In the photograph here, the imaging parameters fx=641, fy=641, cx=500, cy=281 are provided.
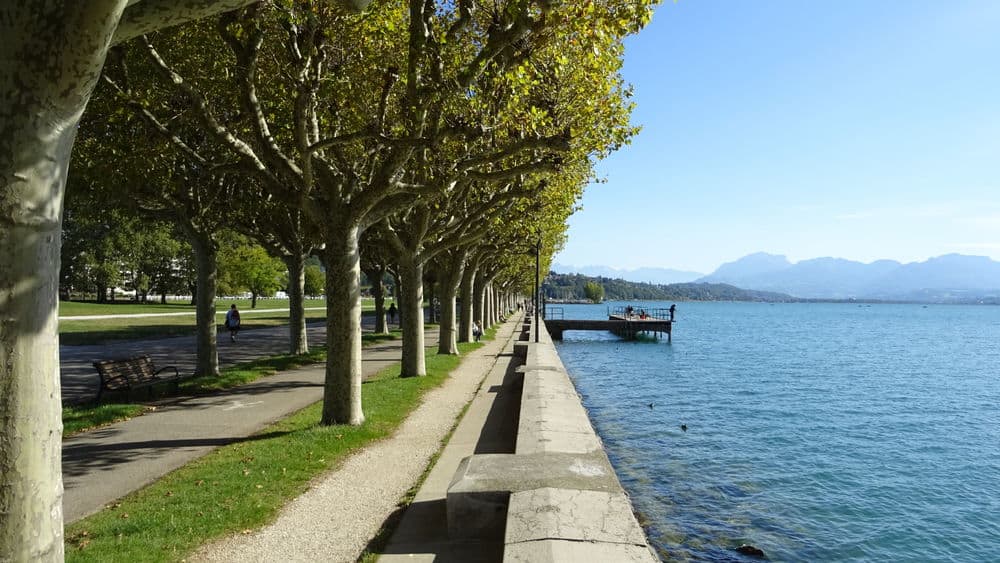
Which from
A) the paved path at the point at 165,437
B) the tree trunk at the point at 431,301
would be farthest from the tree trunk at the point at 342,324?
the tree trunk at the point at 431,301

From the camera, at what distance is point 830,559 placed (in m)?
11.5

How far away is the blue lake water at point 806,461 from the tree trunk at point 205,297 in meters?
11.6

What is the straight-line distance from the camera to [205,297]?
17.2 metres

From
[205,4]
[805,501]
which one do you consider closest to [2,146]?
[205,4]

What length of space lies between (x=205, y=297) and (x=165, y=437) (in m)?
6.59

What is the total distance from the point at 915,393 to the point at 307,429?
1345 inches

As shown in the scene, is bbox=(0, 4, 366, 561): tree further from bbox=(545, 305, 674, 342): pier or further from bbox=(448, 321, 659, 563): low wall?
bbox=(545, 305, 674, 342): pier

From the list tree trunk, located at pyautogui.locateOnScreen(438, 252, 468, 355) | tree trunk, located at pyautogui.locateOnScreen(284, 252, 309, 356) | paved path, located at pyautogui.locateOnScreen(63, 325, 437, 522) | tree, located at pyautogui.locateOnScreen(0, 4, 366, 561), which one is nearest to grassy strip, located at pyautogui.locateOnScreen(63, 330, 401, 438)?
paved path, located at pyautogui.locateOnScreen(63, 325, 437, 522)

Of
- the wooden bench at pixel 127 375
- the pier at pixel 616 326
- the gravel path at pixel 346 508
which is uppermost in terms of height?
the wooden bench at pixel 127 375

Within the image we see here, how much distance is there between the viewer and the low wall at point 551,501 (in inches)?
199

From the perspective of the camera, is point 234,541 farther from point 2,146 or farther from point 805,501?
point 805,501

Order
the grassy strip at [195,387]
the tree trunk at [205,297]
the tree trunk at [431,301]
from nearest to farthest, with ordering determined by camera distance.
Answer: the grassy strip at [195,387]
the tree trunk at [205,297]
the tree trunk at [431,301]

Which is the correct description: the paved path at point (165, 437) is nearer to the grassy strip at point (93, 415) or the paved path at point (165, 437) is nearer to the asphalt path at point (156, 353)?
the grassy strip at point (93, 415)

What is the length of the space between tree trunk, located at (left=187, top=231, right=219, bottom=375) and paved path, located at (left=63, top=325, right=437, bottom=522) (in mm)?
1553
